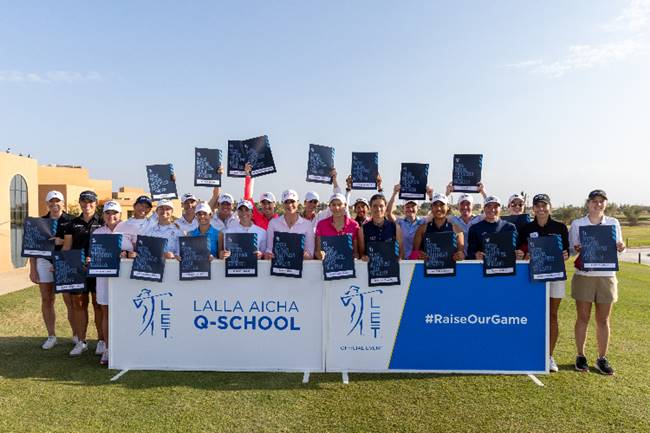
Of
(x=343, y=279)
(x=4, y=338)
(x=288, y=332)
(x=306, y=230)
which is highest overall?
(x=306, y=230)

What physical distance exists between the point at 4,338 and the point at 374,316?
5.89 meters

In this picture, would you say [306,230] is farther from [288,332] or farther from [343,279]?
[288,332]

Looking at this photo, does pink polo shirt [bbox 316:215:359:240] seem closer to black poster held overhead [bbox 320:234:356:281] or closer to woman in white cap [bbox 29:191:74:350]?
black poster held overhead [bbox 320:234:356:281]

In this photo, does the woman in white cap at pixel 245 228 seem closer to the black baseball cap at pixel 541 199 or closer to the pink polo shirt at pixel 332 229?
the pink polo shirt at pixel 332 229

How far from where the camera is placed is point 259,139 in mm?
7730

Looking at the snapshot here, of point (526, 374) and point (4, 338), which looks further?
point (4, 338)

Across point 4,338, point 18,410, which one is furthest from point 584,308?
point 4,338

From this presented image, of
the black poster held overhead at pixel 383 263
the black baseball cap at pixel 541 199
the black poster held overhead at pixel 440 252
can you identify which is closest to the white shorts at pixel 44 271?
the black poster held overhead at pixel 383 263

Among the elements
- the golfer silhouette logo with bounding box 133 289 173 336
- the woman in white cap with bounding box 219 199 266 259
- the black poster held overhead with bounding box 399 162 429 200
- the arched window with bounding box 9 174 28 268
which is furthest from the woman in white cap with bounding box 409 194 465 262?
the arched window with bounding box 9 174 28 268

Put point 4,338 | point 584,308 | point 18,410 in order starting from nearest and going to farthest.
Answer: point 18,410, point 584,308, point 4,338

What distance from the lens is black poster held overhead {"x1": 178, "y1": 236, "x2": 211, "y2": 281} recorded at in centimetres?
570

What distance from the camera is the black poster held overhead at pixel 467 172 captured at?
23.1 feet

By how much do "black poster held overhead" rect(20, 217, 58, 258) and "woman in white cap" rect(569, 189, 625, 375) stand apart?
22.2 feet

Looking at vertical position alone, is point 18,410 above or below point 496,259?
below
